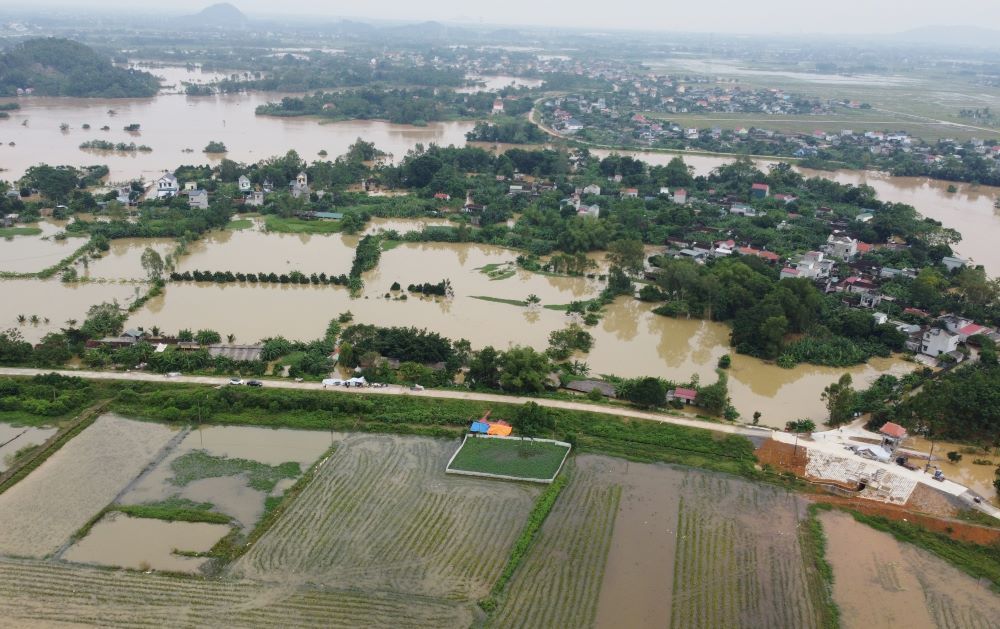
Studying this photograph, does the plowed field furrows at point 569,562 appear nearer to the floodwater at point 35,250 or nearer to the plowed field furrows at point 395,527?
the plowed field furrows at point 395,527

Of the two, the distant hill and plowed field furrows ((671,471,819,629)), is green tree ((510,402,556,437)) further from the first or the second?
the distant hill

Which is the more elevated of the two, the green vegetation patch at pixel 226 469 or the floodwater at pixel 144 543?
the green vegetation patch at pixel 226 469

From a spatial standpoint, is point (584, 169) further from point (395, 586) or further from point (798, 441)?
point (395, 586)

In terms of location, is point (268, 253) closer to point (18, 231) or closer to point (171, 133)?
point (18, 231)

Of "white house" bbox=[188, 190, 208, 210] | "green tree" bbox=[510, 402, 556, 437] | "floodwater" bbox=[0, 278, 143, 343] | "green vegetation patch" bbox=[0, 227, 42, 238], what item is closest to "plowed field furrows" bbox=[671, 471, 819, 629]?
"green tree" bbox=[510, 402, 556, 437]

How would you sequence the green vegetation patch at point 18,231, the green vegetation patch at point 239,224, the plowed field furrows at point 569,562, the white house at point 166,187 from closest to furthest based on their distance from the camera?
the plowed field furrows at point 569,562, the green vegetation patch at point 18,231, the green vegetation patch at point 239,224, the white house at point 166,187

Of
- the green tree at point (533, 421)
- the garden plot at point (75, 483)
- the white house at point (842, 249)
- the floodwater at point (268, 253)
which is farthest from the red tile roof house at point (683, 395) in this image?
the white house at point (842, 249)

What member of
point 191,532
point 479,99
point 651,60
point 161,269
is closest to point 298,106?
point 479,99
